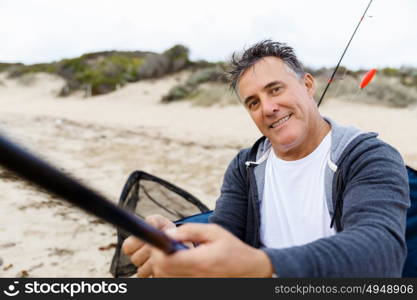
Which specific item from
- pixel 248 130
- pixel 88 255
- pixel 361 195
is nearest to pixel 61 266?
pixel 88 255

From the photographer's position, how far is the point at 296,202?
1.70 m

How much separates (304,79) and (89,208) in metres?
1.68

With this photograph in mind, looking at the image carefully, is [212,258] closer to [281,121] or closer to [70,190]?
[70,190]

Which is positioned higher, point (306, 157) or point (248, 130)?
point (306, 157)

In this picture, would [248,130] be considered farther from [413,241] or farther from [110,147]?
[413,241]

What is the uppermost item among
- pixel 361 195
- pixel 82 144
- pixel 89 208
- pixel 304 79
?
pixel 304 79

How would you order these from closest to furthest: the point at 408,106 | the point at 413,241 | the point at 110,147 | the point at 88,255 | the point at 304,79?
the point at 413,241 → the point at 304,79 → the point at 88,255 → the point at 110,147 → the point at 408,106

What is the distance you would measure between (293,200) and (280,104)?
0.52 m

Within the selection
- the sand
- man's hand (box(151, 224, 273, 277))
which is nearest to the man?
man's hand (box(151, 224, 273, 277))

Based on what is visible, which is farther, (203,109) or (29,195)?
(203,109)

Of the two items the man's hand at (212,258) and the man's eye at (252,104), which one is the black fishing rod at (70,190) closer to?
the man's hand at (212,258)

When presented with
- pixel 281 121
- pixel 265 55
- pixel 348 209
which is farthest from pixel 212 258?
pixel 265 55

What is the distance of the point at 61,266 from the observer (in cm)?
286

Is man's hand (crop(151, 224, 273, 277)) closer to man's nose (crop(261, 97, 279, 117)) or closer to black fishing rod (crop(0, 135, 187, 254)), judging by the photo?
black fishing rod (crop(0, 135, 187, 254))
